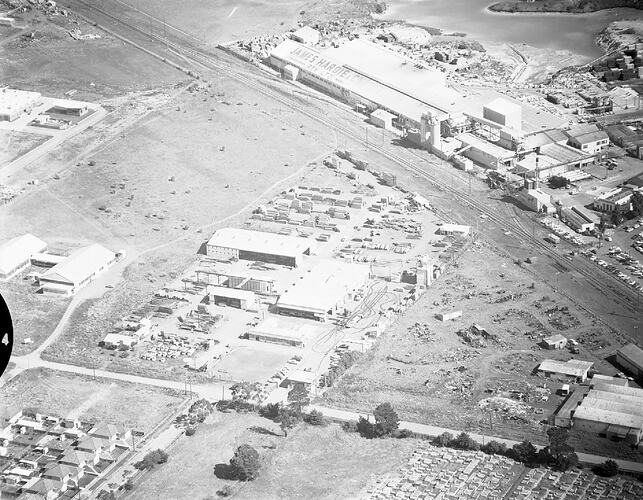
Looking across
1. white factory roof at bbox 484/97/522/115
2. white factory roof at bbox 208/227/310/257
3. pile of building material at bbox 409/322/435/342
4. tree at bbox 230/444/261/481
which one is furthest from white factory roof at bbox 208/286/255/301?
white factory roof at bbox 484/97/522/115

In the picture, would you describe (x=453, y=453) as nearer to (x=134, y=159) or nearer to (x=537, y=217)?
(x=537, y=217)

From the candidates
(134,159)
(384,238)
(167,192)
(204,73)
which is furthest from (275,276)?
(204,73)

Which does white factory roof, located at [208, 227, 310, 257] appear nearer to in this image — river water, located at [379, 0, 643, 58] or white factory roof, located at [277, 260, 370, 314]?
white factory roof, located at [277, 260, 370, 314]

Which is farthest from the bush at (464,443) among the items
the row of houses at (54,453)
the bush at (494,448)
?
the row of houses at (54,453)

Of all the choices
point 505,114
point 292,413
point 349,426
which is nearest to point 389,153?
point 505,114

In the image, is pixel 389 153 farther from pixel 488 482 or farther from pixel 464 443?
Result: pixel 488 482

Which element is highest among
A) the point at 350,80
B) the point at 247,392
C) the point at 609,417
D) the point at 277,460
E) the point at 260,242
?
the point at 350,80
